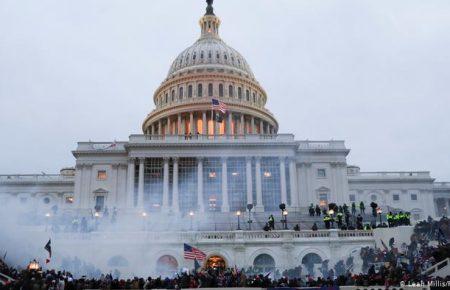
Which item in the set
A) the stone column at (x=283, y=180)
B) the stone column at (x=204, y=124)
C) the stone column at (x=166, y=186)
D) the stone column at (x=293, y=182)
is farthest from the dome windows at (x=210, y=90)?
the stone column at (x=293, y=182)

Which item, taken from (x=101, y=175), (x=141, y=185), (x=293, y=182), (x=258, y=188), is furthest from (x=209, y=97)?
(x=293, y=182)

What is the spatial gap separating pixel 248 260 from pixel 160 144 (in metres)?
35.5

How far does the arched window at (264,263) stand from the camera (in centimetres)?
4612

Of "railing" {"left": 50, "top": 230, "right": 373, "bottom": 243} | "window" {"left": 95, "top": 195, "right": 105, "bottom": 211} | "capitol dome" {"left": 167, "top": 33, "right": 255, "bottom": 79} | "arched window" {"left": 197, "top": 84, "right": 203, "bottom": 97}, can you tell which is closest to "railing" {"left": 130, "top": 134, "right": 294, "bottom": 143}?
"window" {"left": 95, "top": 195, "right": 105, "bottom": 211}

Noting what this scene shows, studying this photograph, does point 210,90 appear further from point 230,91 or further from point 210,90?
point 230,91

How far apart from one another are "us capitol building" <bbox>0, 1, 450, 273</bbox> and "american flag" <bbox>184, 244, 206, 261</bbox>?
3746 millimetres

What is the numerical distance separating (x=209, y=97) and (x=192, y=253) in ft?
211

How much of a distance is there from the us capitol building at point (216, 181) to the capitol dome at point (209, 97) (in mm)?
234

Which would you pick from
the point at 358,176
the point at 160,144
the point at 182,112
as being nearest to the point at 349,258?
the point at 160,144

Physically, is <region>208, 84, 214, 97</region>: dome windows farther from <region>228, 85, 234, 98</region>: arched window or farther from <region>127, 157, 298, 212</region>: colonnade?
<region>127, 157, 298, 212</region>: colonnade

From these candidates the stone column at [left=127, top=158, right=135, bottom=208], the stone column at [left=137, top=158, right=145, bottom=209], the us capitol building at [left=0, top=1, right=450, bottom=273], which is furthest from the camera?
the stone column at [left=127, top=158, right=135, bottom=208]

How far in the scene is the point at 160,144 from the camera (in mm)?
78250

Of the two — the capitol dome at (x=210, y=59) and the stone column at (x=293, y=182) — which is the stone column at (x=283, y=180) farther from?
the capitol dome at (x=210, y=59)

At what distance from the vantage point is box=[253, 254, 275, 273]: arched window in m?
46.1
